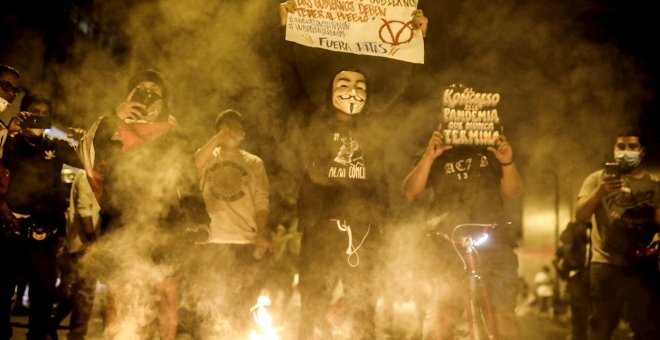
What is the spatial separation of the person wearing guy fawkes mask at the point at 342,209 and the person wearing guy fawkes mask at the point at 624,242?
2.12 m

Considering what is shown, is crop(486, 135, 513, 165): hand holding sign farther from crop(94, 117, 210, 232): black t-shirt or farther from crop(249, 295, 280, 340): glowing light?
crop(94, 117, 210, 232): black t-shirt

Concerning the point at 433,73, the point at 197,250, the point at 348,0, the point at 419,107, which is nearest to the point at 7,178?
the point at 197,250

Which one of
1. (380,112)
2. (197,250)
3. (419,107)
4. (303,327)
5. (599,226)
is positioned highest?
(419,107)

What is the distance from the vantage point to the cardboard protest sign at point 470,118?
405 cm

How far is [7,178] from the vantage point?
382cm

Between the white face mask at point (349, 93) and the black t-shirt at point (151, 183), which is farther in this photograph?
the white face mask at point (349, 93)

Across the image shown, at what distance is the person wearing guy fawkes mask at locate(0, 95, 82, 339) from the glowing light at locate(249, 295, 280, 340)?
5.39ft

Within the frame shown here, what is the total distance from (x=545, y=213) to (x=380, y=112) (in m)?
8.12

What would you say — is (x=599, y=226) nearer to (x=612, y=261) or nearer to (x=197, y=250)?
(x=612, y=261)

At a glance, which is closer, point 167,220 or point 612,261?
point 167,220

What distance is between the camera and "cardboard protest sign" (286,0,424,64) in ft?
14.9

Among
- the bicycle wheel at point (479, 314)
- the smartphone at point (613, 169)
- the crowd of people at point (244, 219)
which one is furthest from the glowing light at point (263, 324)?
the smartphone at point (613, 169)

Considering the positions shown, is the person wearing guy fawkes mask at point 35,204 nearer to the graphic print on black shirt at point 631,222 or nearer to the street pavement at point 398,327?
the street pavement at point 398,327

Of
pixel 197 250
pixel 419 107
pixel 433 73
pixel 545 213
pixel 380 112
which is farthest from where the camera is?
pixel 545 213
